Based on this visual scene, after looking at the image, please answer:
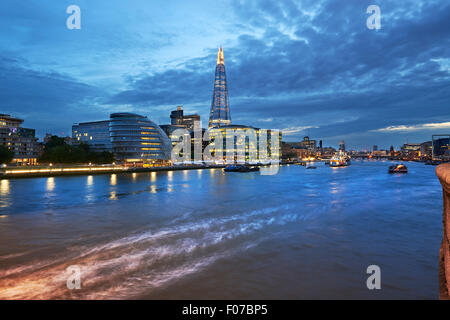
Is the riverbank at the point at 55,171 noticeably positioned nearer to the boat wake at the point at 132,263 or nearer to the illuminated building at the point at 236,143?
the boat wake at the point at 132,263

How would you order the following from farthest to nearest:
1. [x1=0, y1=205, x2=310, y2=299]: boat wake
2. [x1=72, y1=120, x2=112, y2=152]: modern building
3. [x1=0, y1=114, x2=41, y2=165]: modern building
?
[x1=72, y1=120, x2=112, y2=152]: modern building < [x1=0, y1=114, x2=41, y2=165]: modern building < [x1=0, y1=205, x2=310, y2=299]: boat wake

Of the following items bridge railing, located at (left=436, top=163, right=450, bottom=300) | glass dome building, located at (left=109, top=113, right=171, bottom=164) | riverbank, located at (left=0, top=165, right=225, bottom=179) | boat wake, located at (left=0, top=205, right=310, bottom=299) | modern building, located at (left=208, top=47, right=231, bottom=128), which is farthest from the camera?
modern building, located at (left=208, top=47, right=231, bottom=128)

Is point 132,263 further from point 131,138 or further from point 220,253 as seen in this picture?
point 131,138

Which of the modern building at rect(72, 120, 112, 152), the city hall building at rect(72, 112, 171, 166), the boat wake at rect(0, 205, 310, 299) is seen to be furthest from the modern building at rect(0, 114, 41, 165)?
the boat wake at rect(0, 205, 310, 299)

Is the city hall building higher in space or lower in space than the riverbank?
higher

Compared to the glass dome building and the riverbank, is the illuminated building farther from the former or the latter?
the riverbank

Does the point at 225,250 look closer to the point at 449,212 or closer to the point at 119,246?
the point at 119,246

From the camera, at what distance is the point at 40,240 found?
575 inches

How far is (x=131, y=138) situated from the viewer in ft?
342

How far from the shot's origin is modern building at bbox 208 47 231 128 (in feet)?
Result: 622

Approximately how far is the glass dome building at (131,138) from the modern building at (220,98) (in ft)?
284

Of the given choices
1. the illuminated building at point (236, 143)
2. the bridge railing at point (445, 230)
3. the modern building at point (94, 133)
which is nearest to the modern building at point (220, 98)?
the illuminated building at point (236, 143)

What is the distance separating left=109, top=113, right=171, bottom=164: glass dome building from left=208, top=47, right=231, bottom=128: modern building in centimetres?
8644
